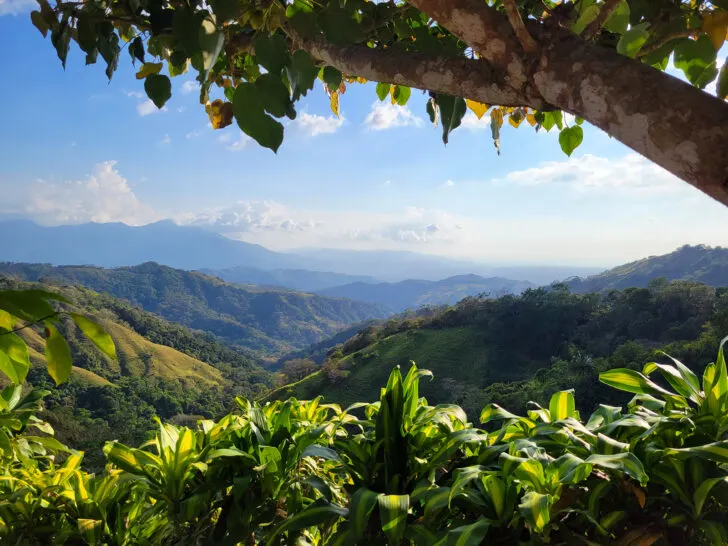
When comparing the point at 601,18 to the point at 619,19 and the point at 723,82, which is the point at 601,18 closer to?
the point at 619,19

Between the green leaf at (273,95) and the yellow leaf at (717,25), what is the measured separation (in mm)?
791

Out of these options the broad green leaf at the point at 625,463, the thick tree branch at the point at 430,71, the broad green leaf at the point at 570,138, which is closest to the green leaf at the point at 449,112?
the thick tree branch at the point at 430,71

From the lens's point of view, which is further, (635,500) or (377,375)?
(377,375)

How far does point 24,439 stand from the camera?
6.04 ft

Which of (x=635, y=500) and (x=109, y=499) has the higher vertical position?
(x=635, y=500)

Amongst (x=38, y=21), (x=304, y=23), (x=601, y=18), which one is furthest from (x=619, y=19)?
(x=38, y=21)

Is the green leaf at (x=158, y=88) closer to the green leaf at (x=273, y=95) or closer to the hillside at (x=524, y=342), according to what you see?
the green leaf at (x=273, y=95)

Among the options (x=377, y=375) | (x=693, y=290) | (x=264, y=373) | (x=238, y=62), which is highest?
(x=238, y=62)

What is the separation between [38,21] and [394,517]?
1.48 meters

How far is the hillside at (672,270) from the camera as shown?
56.6 meters

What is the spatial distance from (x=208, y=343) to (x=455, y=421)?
7323 cm

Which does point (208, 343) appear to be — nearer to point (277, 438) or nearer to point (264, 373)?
point (264, 373)

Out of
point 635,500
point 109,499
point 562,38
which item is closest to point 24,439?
point 109,499

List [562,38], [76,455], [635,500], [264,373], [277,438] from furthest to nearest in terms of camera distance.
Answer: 1. [264,373]
2. [76,455]
3. [277,438]
4. [635,500]
5. [562,38]
